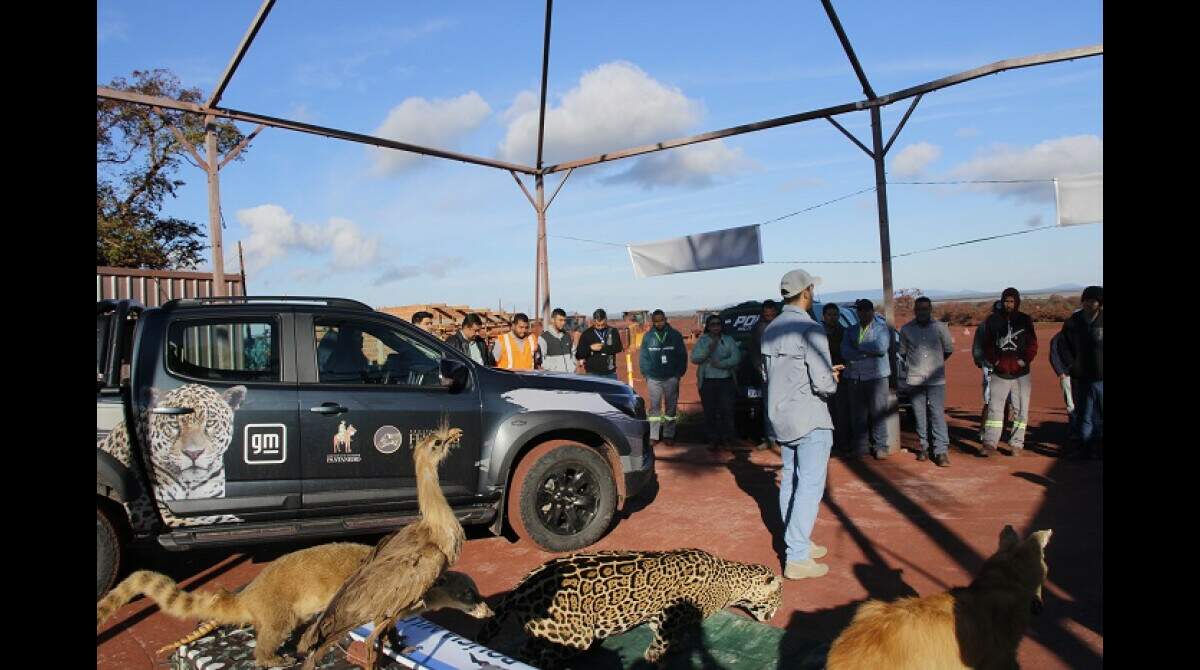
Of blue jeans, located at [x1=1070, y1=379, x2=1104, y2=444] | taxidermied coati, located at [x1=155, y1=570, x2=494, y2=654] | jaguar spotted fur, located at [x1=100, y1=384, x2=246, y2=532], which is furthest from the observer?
blue jeans, located at [x1=1070, y1=379, x2=1104, y2=444]

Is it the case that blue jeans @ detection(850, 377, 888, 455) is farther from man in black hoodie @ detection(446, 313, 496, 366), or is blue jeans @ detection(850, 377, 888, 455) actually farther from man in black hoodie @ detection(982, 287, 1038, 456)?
man in black hoodie @ detection(446, 313, 496, 366)

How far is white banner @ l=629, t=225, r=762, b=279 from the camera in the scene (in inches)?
476

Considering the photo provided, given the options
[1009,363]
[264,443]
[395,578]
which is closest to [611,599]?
[395,578]

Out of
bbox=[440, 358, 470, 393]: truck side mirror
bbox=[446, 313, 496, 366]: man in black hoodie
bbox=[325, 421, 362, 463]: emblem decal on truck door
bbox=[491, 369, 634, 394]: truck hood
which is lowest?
bbox=[325, 421, 362, 463]: emblem decal on truck door

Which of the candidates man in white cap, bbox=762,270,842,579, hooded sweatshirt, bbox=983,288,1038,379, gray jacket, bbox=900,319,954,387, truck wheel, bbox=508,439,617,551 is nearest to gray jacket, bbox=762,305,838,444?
man in white cap, bbox=762,270,842,579

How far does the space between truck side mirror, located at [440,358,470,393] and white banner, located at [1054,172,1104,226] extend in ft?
24.2

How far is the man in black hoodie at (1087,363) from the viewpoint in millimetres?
8070

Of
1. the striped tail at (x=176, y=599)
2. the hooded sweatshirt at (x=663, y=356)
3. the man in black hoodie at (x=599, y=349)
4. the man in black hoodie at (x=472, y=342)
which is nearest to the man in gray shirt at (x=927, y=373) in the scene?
the hooded sweatshirt at (x=663, y=356)

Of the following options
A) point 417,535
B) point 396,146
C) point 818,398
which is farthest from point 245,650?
point 396,146

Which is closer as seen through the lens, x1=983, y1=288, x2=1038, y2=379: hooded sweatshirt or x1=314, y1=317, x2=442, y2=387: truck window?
x1=314, y1=317, x2=442, y2=387: truck window

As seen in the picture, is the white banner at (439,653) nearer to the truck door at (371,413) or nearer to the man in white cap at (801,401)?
the truck door at (371,413)

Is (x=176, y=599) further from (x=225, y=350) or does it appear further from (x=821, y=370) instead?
(x=821, y=370)

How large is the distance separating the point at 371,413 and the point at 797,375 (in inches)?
117

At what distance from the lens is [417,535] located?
9.76ft
